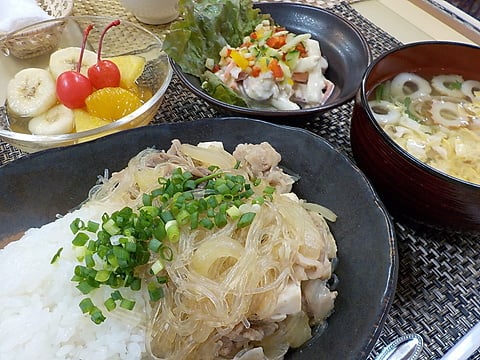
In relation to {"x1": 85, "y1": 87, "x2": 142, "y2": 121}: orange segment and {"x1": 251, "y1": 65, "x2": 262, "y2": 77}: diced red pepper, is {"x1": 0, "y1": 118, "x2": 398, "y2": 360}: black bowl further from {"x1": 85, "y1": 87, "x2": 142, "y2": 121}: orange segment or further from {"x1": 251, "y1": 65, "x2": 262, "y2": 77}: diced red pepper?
{"x1": 251, "y1": 65, "x2": 262, "y2": 77}: diced red pepper

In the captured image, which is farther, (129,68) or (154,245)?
(129,68)

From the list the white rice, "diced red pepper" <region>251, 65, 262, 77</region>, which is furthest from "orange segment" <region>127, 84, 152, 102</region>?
the white rice

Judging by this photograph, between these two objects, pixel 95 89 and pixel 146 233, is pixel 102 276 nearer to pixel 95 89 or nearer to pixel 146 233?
pixel 146 233

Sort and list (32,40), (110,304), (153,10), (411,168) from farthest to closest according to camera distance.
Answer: (153,10) → (32,40) → (411,168) → (110,304)

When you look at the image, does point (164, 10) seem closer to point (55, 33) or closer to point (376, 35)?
point (55, 33)

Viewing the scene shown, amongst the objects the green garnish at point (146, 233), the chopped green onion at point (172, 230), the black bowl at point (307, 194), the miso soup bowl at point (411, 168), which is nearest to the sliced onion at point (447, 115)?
the miso soup bowl at point (411, 168)

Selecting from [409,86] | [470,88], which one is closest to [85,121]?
[409,86]
